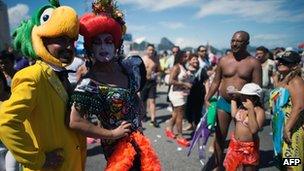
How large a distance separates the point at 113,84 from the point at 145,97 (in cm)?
673

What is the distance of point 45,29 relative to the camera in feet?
6.89

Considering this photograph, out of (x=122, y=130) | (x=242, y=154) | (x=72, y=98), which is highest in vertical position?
(x=72, y=98)

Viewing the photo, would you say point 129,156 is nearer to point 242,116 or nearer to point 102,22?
point 102,22

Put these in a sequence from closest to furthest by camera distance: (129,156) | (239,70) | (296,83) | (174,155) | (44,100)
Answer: (44,100)
(129,156)
(296,83)
(239,70)
(174,155)

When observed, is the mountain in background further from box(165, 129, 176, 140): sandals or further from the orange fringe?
the orange fringe

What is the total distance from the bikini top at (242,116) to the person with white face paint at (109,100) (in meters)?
1.93

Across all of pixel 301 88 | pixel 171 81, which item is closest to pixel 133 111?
pixel 301 88

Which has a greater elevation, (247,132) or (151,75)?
(151,75)

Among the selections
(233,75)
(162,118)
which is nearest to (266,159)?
(233,75)

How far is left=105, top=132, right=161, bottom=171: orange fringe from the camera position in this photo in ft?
7.28

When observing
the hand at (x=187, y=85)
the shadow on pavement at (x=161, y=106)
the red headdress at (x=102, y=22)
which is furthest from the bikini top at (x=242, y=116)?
the shadow on pavement at (x=161, y=106)

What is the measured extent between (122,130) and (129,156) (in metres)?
0.19

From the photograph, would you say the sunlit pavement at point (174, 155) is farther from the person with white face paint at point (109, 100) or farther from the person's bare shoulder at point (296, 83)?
the person with white face paint at point (109, 100)

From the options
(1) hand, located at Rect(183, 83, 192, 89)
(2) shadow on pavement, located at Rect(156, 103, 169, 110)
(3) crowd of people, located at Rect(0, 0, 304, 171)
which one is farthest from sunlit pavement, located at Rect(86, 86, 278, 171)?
(2) shadow on pavement, located at Rect(156, 103, 169, 110)
